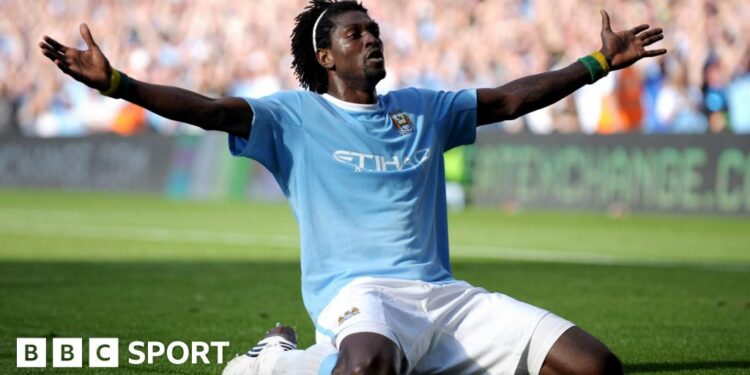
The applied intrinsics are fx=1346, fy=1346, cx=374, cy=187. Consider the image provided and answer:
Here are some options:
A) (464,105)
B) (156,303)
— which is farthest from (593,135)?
(464,105)

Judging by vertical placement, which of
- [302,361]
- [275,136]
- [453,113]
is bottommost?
[302,361]

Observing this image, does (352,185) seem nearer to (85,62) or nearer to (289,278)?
(85,62)

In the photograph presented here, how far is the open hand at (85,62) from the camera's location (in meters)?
5.43

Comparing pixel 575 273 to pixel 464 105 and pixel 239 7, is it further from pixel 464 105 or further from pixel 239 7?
pixel 239 7

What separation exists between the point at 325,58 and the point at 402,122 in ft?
1.69

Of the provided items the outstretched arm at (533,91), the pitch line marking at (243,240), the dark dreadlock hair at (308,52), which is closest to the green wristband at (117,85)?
the dark dreadlock hair at (308,52)

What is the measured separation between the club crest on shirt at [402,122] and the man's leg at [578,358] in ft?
3.84

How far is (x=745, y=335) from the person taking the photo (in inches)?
333

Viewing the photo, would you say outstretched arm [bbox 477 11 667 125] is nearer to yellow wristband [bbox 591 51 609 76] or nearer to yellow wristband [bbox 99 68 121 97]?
yellow wristband [bbox 591 51 609 76]

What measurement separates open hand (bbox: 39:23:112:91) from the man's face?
3.67 feet

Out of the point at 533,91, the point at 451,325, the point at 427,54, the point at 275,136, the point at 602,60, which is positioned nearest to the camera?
the point at 451,325

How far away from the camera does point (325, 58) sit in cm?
621

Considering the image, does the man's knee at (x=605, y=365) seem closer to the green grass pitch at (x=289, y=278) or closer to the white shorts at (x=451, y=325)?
the white shorts at (x=451, y=325)

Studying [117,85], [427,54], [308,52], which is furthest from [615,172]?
[117,85]
